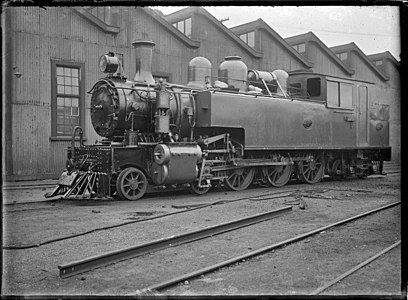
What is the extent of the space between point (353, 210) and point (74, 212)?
4824 mm

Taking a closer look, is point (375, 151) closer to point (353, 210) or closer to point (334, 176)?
point (334, 176)

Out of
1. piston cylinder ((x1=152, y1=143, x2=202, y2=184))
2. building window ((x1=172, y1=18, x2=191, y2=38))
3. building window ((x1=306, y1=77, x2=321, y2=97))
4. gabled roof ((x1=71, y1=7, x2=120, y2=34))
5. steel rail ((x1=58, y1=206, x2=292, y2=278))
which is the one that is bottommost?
steel rail ((x1=58, y1=206, x2=292, y2=278))

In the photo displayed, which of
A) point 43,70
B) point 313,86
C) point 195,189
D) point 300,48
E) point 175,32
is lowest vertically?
point 195,189

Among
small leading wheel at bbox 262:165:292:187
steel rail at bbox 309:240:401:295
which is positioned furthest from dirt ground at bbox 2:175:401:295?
small leading wheel at bbox 262:165:292:187

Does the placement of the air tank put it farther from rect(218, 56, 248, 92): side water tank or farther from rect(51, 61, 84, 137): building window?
rect(51, 61, 84, 137): building window

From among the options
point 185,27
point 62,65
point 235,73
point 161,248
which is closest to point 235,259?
point 161,248

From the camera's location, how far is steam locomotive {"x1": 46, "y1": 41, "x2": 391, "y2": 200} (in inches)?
347

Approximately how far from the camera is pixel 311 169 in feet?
41.4

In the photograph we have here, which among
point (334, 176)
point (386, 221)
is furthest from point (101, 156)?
point (334, 176)

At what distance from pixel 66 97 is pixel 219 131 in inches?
251

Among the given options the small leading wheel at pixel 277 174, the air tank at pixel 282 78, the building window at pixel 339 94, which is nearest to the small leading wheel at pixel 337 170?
the building window at pixel 339 94

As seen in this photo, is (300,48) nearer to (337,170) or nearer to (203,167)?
(337,170)

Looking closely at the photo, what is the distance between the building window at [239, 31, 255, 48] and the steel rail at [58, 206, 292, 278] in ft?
47.0

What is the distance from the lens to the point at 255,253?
434cm
